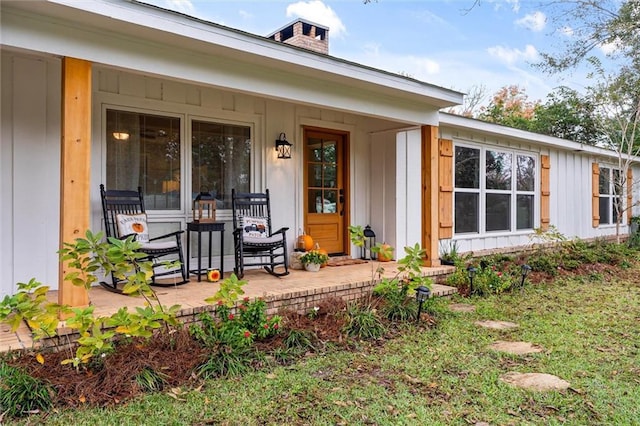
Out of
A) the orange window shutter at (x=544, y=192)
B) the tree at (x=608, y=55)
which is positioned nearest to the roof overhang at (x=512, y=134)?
the orange window shutter at (x=544, y=192)

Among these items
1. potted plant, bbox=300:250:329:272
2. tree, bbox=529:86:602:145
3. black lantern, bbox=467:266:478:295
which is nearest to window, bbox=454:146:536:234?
black lantern, bbox=467:266:478:295

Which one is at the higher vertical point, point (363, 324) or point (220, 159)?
point (220, 159)

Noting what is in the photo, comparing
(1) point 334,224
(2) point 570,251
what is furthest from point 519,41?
(1) point 334,224

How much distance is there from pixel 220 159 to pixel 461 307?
313 cm

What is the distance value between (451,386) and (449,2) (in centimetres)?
510

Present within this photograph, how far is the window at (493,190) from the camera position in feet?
22.0

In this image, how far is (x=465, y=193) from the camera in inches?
266

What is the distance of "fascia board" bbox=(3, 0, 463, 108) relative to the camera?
2768mm

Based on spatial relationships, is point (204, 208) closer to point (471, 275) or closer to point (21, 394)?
point (21, 394)

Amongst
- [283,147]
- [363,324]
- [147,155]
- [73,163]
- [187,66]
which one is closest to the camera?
[73,163]

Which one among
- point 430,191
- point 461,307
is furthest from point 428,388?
point 430,191

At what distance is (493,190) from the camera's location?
715 centimetres

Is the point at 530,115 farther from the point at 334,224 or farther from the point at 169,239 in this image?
the point at 169,239

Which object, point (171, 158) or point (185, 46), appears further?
point (171, 158)
